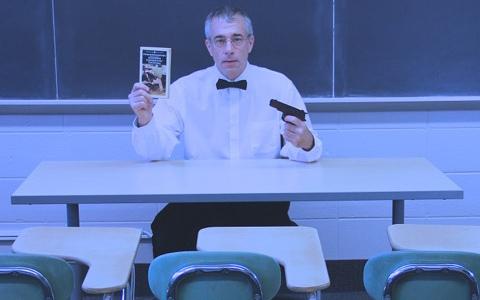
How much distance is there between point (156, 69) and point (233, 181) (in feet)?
1.86

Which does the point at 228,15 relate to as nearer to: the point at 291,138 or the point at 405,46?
the point at 291,138

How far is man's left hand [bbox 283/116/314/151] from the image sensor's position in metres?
3.00

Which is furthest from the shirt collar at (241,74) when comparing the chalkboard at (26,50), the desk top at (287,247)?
the desk top at (287,247)

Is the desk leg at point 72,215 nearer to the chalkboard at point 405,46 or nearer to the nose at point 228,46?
the nose at point 228,46

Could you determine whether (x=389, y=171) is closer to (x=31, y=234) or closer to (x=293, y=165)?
(x=293, y=165)

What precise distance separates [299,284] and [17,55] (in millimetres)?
2397

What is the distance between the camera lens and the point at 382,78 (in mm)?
3797

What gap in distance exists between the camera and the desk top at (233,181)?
2637 mm

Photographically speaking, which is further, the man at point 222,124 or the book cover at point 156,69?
the man at point 222,124

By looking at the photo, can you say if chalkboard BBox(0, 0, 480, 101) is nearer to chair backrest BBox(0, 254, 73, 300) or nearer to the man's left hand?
the man's left hand

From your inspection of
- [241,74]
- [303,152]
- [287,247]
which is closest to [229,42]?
[241,74]

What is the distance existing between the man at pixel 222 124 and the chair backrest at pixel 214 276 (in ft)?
4.05

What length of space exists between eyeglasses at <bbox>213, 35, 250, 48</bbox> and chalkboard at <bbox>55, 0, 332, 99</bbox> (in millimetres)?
469

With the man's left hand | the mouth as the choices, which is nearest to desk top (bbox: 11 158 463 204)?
the man's left hand
